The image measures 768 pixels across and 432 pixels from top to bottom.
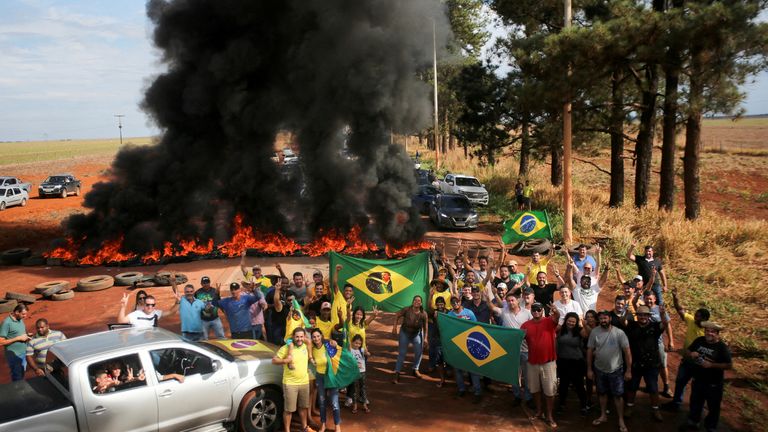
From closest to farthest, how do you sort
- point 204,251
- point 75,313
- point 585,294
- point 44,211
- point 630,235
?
point 585,294
point 75,313
point 630,235
point 204,251
point 44,211

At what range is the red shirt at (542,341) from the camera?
707cm

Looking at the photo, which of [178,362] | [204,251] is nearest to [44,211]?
[204,251]

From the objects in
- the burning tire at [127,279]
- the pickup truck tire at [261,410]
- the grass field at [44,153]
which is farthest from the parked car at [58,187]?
the pickup truck tire at [261,410]

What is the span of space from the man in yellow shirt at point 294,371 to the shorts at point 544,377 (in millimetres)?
3121

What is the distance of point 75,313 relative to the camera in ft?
42.8

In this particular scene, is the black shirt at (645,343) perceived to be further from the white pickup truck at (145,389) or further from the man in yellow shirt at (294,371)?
the white pickup truck at (145,389)

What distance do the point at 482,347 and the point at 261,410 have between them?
3.26m

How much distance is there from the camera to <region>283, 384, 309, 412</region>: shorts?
6695 mm

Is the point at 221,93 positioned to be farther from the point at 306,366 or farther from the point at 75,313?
the point at 306,366

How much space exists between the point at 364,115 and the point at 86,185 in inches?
1322

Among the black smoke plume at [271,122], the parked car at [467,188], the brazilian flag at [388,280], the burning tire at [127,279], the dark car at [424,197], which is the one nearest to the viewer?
the brazilian flag at [388,280]

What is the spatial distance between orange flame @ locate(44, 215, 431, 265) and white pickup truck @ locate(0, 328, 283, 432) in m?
11.7

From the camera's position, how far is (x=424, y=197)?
26.7 metres

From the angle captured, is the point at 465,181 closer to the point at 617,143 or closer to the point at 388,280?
the point at 617,143
